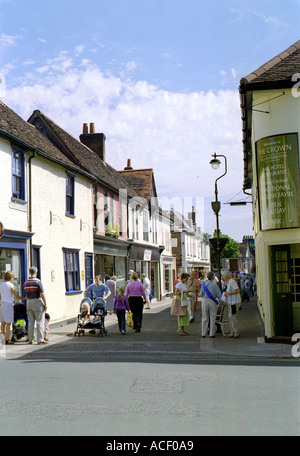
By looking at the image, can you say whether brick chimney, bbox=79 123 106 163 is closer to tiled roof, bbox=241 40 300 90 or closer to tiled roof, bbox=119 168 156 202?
tiled roof, bbox=119 168 156 202

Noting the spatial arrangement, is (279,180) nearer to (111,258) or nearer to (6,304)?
(6,304)

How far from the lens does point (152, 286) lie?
3822 cm

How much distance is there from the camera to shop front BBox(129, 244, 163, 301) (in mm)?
31570

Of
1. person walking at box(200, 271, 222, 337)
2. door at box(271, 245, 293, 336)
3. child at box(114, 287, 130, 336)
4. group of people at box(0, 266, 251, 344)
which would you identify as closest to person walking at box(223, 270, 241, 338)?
group of people at box(0, 266, 251, 344)

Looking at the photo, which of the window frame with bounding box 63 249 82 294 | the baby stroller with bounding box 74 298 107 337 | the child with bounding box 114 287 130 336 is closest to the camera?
the baby stroller with bounding box 74 298 107 337

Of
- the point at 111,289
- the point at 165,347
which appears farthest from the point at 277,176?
the point at 111,289

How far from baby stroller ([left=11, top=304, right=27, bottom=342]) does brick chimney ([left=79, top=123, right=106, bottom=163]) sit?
1726cm

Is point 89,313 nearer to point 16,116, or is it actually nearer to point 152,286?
point 16,116

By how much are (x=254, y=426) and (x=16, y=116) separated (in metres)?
15.5

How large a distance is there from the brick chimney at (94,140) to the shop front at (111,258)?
18.9 feet

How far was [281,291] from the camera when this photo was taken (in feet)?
41.9

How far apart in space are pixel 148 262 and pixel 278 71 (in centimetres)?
2464

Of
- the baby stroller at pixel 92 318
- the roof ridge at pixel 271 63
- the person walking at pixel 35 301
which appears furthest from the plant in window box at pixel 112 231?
the roof ridge at pixel 271 63
